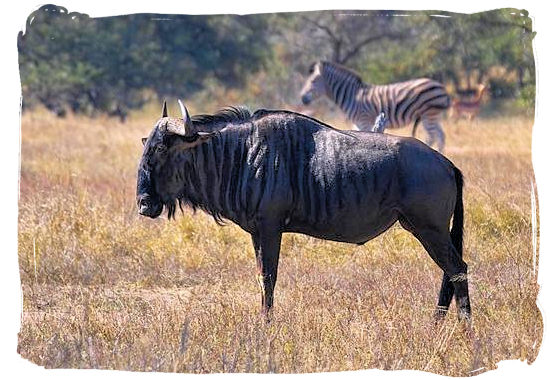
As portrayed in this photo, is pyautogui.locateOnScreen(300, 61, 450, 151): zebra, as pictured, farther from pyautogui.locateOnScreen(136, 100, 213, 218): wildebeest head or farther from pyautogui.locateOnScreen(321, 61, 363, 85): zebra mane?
pyautogui.locateOnScreen(136, 100, 213, 218): wildebeest head

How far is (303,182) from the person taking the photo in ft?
14.5

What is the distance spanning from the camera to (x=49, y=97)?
15.6 meters

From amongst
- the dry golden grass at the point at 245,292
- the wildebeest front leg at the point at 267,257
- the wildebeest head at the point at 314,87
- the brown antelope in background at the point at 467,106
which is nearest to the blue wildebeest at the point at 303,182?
the wildebeest front leg at the point at 267,257

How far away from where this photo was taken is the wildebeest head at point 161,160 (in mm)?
4438

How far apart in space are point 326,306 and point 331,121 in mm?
8436

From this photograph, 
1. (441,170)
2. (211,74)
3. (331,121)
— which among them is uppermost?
(211,74)

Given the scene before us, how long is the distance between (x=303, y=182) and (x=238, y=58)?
45.2ft

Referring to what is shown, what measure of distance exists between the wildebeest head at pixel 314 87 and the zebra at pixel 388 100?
0.03 meters

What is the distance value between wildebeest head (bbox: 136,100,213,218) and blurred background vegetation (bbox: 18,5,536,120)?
9.21 m

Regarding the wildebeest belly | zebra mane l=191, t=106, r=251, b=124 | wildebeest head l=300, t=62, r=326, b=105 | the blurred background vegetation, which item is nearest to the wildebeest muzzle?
zebra mane l=191, t=106, r=251, b=124

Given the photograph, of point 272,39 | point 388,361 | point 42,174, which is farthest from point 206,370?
point 272,39

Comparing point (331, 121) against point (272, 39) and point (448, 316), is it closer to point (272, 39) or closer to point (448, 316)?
point (272, 39)

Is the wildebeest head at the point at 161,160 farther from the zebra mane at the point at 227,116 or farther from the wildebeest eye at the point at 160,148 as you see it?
the zebra mane at the point at 227,116

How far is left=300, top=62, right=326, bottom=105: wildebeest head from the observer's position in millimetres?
11812
